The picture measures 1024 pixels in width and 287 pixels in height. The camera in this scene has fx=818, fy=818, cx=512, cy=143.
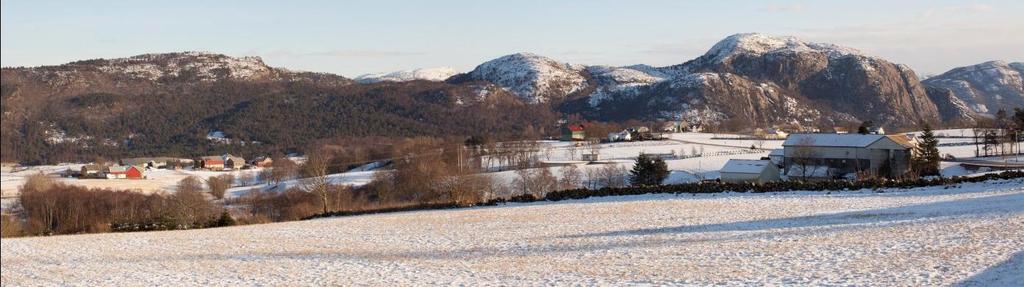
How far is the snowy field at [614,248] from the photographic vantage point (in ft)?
65.2

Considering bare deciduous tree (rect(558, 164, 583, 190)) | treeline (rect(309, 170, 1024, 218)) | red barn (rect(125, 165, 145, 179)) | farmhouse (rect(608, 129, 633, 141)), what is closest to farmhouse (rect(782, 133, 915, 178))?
bare deciduous tree (rect(558, 164, 583, 190))

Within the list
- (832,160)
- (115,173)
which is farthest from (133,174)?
(832,160)

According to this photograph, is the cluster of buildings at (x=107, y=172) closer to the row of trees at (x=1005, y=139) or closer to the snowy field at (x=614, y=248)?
the snowy field at (x=614, y=248)

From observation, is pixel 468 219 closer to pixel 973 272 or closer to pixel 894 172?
pixel 973 272

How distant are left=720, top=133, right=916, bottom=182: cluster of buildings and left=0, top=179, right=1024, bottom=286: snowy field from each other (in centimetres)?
3120

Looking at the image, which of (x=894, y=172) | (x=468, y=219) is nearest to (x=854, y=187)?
(x=468, y=219)

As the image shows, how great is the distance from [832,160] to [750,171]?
1219 cm

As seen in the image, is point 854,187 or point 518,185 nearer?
point 854,187

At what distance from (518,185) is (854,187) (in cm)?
3762

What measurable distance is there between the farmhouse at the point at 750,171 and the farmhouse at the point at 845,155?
11.2 feet

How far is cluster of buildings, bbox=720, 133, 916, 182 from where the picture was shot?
71.9 metres

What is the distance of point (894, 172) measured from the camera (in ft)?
240

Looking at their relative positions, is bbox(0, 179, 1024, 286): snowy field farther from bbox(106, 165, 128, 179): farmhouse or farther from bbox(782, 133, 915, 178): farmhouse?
bbox(782, 133, 915, 178): farmhouse

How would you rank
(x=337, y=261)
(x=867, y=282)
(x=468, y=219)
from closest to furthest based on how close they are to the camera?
1. (x=867, y=282)
2. (x=337, y=261)
3. (x=468, y=219)
